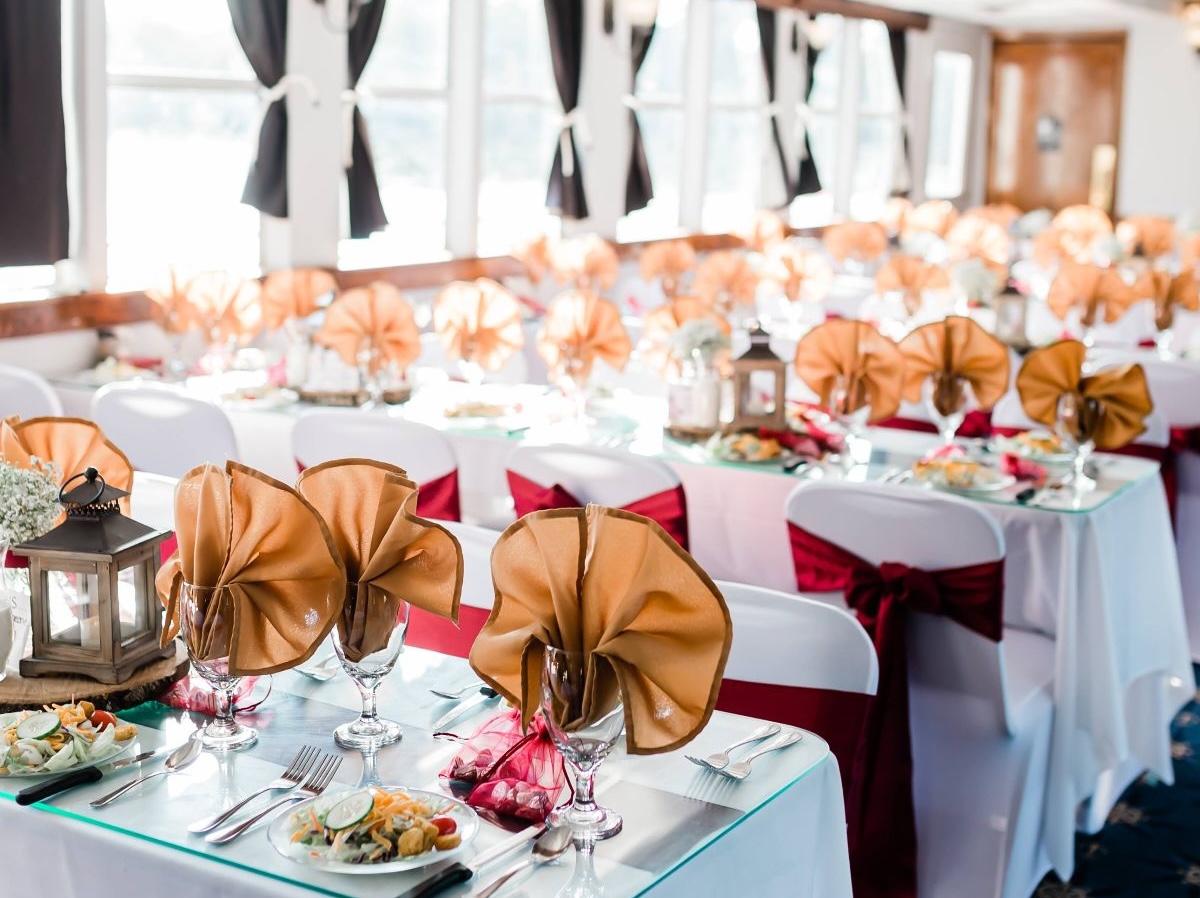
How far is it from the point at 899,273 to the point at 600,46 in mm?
2950

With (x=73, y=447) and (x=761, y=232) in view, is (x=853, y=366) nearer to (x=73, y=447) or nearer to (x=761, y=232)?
(x=73, y=447)

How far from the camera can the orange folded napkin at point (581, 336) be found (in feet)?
14.3

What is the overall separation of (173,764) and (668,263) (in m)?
5.94

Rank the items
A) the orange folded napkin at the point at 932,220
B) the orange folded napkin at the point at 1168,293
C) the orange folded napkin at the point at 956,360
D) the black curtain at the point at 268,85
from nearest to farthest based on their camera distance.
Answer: the orange folded napkin at the point at 956,360 < the orange folded napkin at the point at 1168,293 < the black curtain at the point at 268,85 < the orange folded napkin at the point at 932,220

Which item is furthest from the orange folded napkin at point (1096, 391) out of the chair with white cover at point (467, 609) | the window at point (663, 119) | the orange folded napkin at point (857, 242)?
the window at point (663, 119)

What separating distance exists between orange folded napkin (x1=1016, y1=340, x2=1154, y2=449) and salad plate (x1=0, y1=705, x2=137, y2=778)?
237 centimetres

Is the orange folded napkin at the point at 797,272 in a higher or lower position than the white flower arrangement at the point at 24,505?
higher

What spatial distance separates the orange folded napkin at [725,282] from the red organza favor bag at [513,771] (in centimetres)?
470

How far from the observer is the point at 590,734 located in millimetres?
1523

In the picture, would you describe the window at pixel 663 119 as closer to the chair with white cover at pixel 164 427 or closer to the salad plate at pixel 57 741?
the chair with white cover at pixel 164 427

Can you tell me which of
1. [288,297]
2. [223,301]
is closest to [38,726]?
[223,301]

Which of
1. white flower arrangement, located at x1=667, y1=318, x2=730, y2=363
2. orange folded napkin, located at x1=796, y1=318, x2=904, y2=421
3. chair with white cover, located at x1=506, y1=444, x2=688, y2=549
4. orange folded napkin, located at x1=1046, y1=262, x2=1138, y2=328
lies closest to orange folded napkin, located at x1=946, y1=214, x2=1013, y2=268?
orange folded napkin, located at x1=1046, y1=262, x2=1138, y2=328

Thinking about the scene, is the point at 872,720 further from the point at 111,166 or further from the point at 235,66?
the point at 235,66

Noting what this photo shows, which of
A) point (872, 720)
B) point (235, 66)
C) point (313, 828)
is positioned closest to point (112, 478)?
point (313, 828)
